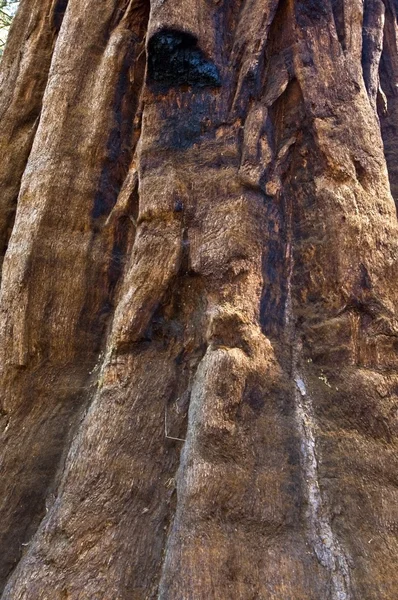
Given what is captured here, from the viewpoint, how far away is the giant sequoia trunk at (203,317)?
1954mm

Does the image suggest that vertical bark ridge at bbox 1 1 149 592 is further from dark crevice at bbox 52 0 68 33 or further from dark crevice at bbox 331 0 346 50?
dark crevice at bbox 331 0 346 50

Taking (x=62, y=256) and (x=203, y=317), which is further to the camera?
A: (x=62, y=256)

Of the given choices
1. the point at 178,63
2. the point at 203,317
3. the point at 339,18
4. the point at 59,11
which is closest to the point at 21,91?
the point at 59,11

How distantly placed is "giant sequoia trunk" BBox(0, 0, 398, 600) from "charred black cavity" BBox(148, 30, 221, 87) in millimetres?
10

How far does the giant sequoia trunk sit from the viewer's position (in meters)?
1.95

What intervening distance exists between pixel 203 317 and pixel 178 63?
138 cm

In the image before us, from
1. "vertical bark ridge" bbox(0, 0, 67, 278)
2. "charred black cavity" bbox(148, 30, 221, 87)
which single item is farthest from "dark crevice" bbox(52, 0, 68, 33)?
"charred black cavity" bbox(148, 30, 221, 87)

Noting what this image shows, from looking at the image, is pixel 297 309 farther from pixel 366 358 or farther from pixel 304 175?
pixel 304 175

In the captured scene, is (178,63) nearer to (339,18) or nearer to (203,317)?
(339,18)

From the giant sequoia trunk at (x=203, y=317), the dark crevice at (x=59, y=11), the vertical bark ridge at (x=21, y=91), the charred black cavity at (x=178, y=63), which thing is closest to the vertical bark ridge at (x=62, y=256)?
the giant sequoia trunk at (x=203, y=317)

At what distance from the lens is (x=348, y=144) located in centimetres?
270

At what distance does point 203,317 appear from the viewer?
238 cm

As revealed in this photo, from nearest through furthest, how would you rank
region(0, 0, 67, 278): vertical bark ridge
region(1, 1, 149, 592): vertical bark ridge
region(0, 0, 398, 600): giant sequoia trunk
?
1. region(0, 0, 398, 600): giant sequoia trunk
2. region(1, 1, 149, 592): vertical bark ridge
3. region(0, 0, 67, 278): vertical bark ridge

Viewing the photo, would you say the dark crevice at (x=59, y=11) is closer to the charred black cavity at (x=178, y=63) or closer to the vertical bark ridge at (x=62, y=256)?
the vertical bark ridge at (x=62, y=256)
